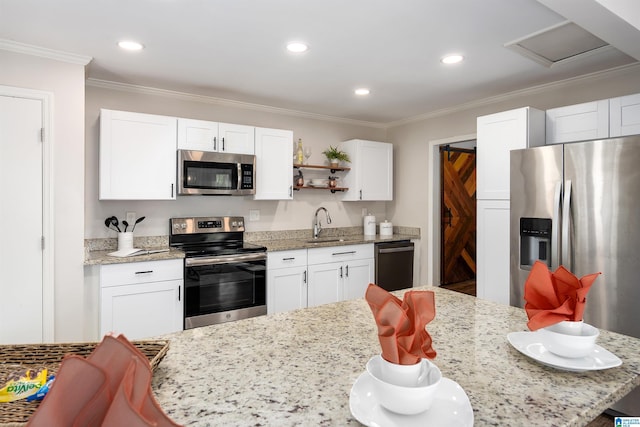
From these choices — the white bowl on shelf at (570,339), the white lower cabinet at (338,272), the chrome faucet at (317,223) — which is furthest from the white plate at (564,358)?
the chrome faucet at (317,223)

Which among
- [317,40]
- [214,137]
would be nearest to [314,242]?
[214,137]

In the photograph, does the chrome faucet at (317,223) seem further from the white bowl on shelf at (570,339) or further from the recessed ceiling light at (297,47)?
the white bowl on shelf at (570,339)

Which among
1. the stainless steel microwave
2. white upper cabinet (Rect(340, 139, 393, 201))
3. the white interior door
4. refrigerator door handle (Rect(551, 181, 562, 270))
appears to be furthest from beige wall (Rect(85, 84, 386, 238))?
refrigerator door handle (Rect(551, 181, 562, 270))

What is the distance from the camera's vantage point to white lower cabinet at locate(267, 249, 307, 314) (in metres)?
3.60

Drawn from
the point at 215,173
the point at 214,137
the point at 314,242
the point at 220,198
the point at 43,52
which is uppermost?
the point at 43,52

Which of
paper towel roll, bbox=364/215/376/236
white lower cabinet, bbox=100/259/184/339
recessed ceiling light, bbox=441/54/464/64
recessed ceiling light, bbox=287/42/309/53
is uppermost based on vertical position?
recessed ceiling light, bbox=441/54/464/64

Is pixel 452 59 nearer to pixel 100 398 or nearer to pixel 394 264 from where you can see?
pixel 394 264

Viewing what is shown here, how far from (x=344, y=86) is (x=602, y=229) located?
2320mm

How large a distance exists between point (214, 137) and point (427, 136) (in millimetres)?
2557

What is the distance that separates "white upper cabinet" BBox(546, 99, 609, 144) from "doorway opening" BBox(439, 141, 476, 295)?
2424 millimetres

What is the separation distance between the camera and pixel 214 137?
140 inches

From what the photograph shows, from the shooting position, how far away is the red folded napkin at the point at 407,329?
2.55 feet

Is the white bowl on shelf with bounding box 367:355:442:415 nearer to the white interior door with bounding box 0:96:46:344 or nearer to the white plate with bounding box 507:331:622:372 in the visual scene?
the white plate with bounding box 507:331:622:372

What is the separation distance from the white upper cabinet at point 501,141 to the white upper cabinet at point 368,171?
1.56 m
